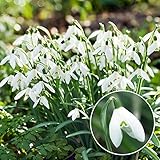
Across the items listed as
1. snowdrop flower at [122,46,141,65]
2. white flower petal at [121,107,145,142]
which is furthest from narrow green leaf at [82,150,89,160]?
snowdrop flower at [122,46,141,65]

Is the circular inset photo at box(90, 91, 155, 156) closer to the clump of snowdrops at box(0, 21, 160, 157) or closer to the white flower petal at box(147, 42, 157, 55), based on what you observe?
the clump of snowdrops at box(0, 21, 160, 157)

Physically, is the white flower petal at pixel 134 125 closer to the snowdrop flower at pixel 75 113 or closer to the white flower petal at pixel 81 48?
the snowdrop flower at pixel 75 113

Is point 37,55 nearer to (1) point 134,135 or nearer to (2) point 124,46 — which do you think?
(2) point 124,46

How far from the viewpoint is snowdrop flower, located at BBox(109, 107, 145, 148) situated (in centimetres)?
230

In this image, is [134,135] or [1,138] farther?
[1,138]

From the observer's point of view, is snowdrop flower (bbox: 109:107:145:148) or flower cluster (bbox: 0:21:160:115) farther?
flower cluster (bbox: 0:21:160:115)

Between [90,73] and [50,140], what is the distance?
35 centimetres

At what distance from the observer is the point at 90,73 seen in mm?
2633

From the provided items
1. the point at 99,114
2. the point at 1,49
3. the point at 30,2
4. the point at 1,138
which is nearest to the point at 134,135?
the point at 99,114

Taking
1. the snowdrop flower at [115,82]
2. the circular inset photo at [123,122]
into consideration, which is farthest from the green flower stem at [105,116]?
the snowdrop flower at [115,82]

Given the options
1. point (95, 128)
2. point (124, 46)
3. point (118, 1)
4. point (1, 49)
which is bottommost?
point (118, 1)

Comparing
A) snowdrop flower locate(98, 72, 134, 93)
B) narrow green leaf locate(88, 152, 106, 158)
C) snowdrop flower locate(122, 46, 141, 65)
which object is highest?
snowdrop flower locate(122, 46, 141, 65)

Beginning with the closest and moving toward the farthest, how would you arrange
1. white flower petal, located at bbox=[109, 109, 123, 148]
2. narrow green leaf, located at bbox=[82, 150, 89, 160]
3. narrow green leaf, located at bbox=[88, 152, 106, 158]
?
1. white flower petal, located at bbox=[109, 109, 123, 148]
2. narrow green leaf, located at bbox=[82, 150, 89, 160]
3. narrow green leaf, located at bbox=[88, 152, 106, 158]

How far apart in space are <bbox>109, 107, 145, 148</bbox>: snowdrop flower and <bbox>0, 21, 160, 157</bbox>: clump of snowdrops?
16 cm
